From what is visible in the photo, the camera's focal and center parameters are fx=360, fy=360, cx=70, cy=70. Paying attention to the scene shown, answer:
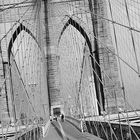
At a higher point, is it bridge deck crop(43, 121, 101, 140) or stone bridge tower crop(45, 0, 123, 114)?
stone bridge tower crop(45, 0, 123, 114)

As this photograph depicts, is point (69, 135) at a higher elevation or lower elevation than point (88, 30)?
lower

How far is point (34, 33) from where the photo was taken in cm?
2077

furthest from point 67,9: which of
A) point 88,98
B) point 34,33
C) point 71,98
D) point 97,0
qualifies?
point 88,98

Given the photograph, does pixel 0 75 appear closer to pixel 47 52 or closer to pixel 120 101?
pixel 47 52

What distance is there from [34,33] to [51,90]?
3547 millimetres

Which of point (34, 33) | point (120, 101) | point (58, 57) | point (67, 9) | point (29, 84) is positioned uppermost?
point (67, 9)

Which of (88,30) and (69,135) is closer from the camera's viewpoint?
(69,135)

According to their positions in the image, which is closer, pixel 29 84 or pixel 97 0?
pixel 29 84

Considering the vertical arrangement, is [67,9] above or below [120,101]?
above

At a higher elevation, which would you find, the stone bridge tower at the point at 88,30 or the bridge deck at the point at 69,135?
the stone bridge tower at the point at 88,30

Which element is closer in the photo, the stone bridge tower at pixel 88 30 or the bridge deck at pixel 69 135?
the bridge deck at pixel 69 135

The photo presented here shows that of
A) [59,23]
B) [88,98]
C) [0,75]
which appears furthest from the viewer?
[59,23]

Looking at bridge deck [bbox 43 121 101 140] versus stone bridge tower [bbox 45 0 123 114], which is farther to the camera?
stone bridge tower [bbox 45 0 123 114]

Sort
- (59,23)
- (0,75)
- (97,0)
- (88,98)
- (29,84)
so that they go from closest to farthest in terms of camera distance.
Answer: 1. (88,98)
2. (29,84)
3. (97,0)
4. (0,75)
5. (59,23)
